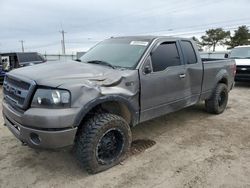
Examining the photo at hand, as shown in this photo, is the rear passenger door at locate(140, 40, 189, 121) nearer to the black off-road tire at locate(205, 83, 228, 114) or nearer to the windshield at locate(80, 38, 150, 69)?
the windshield at locate(80, 38, 150, 69)

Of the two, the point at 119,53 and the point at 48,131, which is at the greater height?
the point at 119,53

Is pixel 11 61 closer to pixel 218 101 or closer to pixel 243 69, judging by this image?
pixel 218 101

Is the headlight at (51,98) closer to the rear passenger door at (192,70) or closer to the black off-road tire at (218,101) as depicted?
the rear passenger door at (192,70)

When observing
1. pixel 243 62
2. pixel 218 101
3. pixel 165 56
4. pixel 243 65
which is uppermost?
pixel 165 56

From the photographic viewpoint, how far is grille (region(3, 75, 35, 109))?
126 inches

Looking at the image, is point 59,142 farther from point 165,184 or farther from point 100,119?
point 165,184

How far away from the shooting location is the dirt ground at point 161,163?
3355 millimetres

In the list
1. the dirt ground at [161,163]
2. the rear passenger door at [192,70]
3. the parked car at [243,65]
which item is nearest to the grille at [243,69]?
the parked car at [243,65]

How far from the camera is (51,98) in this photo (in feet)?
10.2

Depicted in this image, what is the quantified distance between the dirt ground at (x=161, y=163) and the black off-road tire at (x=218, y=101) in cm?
90

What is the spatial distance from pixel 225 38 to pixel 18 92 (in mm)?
49393

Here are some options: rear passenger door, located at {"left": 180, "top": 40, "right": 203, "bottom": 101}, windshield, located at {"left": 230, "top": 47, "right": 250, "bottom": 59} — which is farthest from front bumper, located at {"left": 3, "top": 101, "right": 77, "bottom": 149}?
windshield, located at {"left": 230, "top": 47, "right": 250, "bottom": 59}

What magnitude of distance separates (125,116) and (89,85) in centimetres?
93

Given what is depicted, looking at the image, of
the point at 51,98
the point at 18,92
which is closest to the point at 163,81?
the point at 51,98
